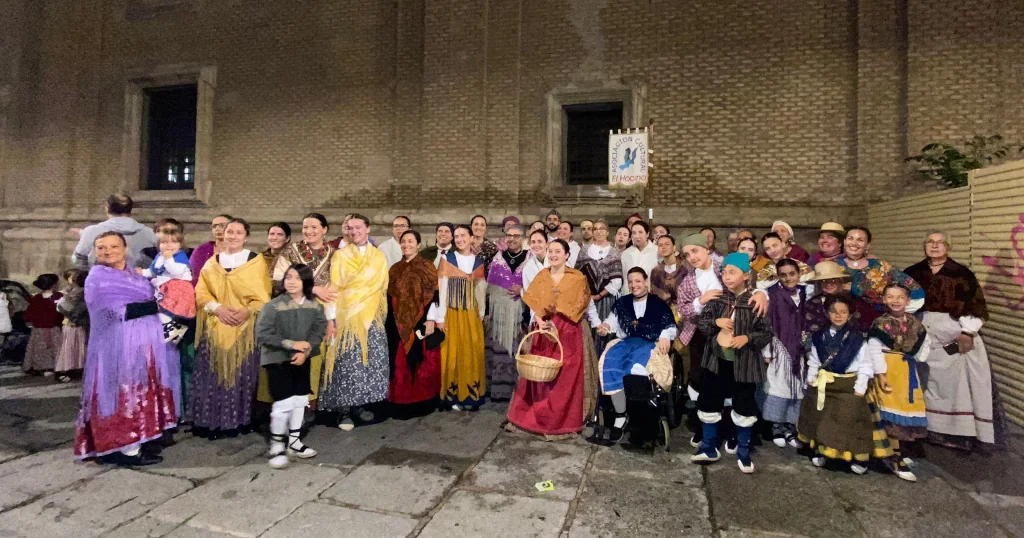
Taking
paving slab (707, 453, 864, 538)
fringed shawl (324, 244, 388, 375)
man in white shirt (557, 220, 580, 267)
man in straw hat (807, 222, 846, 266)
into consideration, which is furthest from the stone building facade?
paving slab (707, 453, 864, 538)

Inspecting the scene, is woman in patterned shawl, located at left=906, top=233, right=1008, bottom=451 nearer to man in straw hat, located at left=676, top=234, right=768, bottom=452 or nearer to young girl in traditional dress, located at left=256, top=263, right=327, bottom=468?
man in straw hat, located at left=676, top=234, right=768, bottom=452

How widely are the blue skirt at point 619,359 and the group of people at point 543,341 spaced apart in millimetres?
12

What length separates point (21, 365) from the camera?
23.1 feet

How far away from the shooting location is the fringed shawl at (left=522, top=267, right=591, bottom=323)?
4.33 m

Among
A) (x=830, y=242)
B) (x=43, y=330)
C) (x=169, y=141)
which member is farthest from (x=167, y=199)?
(x=830, y=242)

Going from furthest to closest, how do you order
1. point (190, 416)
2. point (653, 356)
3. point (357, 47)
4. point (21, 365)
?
point (357, 47) → point (21, 365) → point (190, 416) → point (653, 356)

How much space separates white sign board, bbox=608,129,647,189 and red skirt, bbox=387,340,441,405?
3.84 meters

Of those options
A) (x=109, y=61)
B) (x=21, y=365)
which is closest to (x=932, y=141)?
(x=21, y=365)

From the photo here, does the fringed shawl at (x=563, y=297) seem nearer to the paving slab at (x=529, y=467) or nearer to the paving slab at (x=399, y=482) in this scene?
the paving slab at (x=529, y=467)

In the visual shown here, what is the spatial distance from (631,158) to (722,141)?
1.74m

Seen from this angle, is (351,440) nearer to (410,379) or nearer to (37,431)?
(410,379)

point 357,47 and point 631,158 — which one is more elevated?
point 357,47

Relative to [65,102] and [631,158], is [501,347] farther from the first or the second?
[65,102]

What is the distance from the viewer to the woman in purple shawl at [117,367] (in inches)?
144
